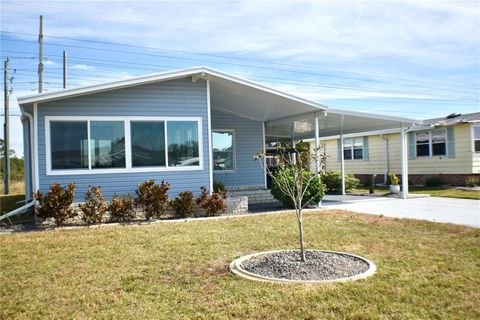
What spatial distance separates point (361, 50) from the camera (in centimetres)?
2289

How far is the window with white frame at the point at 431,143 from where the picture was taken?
773 inches

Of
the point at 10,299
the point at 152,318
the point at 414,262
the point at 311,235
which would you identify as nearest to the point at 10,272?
the point at 10,299

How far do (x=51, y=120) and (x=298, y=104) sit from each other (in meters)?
6.90

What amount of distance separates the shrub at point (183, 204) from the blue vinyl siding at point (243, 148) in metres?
4.68

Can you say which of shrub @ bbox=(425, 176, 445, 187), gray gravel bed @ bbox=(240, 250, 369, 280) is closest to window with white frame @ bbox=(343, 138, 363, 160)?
shrub @ bbox=(425, 176, 445, 187)

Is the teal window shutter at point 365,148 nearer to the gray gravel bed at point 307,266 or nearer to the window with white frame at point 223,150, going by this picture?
the window with white frame at point 223,150

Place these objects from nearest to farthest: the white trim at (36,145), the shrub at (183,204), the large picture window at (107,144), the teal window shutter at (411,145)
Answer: the white trim at (36,145)
the large picture window at (107,144)
the shrub at (183,204)
the teal window shutter at (411,145)

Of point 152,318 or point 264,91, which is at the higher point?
point 264,91

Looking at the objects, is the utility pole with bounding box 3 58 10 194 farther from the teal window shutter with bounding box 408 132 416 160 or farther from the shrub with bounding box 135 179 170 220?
the teal window shutter with bounding box 408 132 416 160

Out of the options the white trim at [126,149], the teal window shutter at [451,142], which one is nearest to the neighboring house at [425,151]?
the teal window shutter at [451,142]

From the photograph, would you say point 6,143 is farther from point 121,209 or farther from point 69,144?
point 121,209

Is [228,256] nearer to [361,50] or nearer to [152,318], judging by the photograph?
[152,318]

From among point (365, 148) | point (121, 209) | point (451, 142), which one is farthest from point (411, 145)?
point (121, 209)

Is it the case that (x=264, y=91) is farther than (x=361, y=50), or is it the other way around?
(x=361, y=50)
